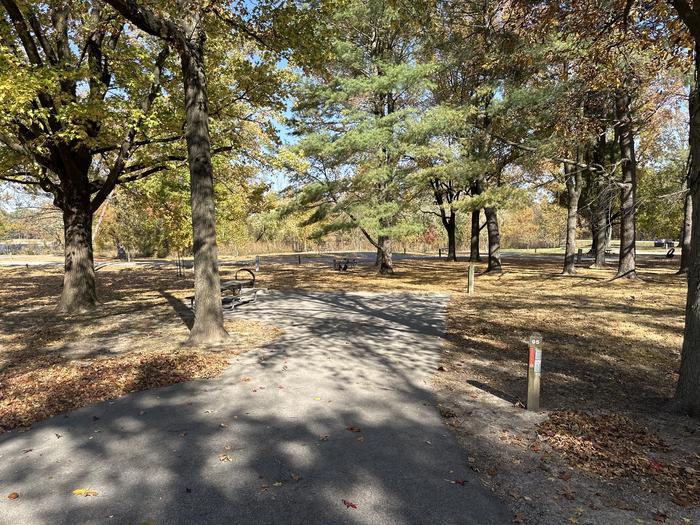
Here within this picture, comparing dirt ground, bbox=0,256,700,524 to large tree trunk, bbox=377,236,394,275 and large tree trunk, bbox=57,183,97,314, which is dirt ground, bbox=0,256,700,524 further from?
large tree trunk, bbox=377,236,394,275

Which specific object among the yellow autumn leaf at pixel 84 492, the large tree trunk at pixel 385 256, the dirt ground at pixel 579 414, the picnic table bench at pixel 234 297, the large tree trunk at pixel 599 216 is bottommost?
the dirt ground at pixel 579 414

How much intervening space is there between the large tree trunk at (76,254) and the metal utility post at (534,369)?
1078 centimetres

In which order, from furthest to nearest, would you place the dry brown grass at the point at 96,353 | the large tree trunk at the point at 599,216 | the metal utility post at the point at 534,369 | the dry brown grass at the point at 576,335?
1. the large tree trunk at the point at 599,216
2. the dry brown grass at the point at 576,335
3. the dry brown grass at the point at 96,353
4. the metal utility post at the point at 534,369

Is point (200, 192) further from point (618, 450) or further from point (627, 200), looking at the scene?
point (627, 200)

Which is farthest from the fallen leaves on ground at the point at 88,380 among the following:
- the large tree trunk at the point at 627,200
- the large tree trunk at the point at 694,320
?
the large tree trunk at the point at 627,200

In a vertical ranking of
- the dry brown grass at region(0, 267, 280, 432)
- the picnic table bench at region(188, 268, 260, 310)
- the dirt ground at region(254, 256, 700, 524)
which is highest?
the picnic table bench at region(188, 268, 260, 310)

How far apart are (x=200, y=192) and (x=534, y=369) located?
5.74 meters

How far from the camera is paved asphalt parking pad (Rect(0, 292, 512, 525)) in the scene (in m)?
2.77

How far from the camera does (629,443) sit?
3766mm

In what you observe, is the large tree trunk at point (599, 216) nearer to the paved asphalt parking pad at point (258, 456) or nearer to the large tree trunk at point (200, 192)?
the large tree trunk at point (200, 192)

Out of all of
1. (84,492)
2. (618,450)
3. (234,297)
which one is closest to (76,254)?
(234,297)

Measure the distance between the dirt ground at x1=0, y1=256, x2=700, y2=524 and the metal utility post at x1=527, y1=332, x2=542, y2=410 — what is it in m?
0.13

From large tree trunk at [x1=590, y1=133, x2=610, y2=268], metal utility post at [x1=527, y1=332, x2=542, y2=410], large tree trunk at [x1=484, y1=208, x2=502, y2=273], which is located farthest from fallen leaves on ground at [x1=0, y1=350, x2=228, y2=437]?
large tree trunk at [x1=590, y1=133, x2=610, y2=268]

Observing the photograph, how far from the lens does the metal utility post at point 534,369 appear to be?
4395 millimetres
